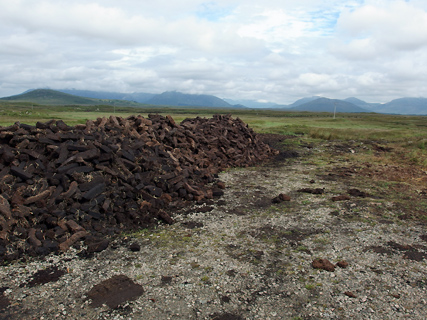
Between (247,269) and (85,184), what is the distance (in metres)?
5.26

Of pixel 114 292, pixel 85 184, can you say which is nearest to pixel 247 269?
pixel 114 292

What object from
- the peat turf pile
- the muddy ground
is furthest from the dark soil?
the peat turf pile

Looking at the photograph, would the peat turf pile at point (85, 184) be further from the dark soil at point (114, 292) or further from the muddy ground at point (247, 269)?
the dark soil at point (114, 292)

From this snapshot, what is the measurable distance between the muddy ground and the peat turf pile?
59cm

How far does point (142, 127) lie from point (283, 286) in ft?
33.6

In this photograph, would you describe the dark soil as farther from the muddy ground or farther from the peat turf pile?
Result: the peat turf pile

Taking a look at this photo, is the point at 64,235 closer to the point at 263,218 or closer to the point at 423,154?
the point at 263,218

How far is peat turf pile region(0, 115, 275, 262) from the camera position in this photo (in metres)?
7.25

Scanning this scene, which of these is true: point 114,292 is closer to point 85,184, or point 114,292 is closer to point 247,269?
point 247,269

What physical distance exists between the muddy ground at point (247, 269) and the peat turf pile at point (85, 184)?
0.59 metres

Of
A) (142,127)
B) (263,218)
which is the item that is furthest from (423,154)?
(142,127)

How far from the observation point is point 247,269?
6395mm

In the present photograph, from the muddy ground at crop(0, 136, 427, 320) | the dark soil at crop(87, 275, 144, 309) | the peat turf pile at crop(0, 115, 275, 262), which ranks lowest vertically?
the dark soil at crop(87, 275, 144, 309)

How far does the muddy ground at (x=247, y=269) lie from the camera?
17.0 ft
